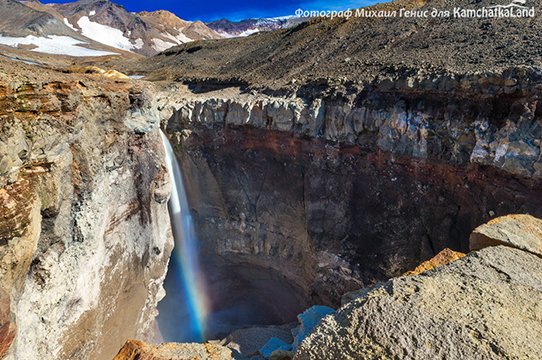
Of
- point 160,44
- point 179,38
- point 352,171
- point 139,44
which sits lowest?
point 352,171

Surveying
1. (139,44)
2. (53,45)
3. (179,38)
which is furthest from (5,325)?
(179,38)

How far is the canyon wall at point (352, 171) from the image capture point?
806 cm

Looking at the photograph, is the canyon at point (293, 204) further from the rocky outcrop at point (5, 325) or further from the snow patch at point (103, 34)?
the snow patch at point (103, 34)

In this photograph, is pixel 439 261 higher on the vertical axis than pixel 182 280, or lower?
higher

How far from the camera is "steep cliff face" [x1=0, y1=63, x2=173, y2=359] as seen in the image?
5707mm

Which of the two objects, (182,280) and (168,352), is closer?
(168,352)

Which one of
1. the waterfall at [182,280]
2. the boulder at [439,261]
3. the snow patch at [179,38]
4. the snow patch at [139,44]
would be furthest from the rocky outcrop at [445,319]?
the snow patch at [179,38]

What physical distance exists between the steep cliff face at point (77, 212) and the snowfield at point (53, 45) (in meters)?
44.5

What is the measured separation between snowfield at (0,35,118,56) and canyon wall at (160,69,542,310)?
40305 mm

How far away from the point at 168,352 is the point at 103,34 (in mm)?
79983

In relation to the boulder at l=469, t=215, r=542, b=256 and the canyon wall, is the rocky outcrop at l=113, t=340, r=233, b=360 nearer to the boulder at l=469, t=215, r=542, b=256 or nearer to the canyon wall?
the boulder at l=469, t=215, r=542, b=256

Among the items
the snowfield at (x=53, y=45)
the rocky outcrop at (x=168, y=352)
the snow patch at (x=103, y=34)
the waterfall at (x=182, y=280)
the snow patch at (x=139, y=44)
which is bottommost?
the waterfall at (x=182, y=280)

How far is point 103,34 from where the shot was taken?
233 ft

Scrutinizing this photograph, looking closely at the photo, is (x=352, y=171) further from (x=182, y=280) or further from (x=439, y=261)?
(x=182, y=280)
